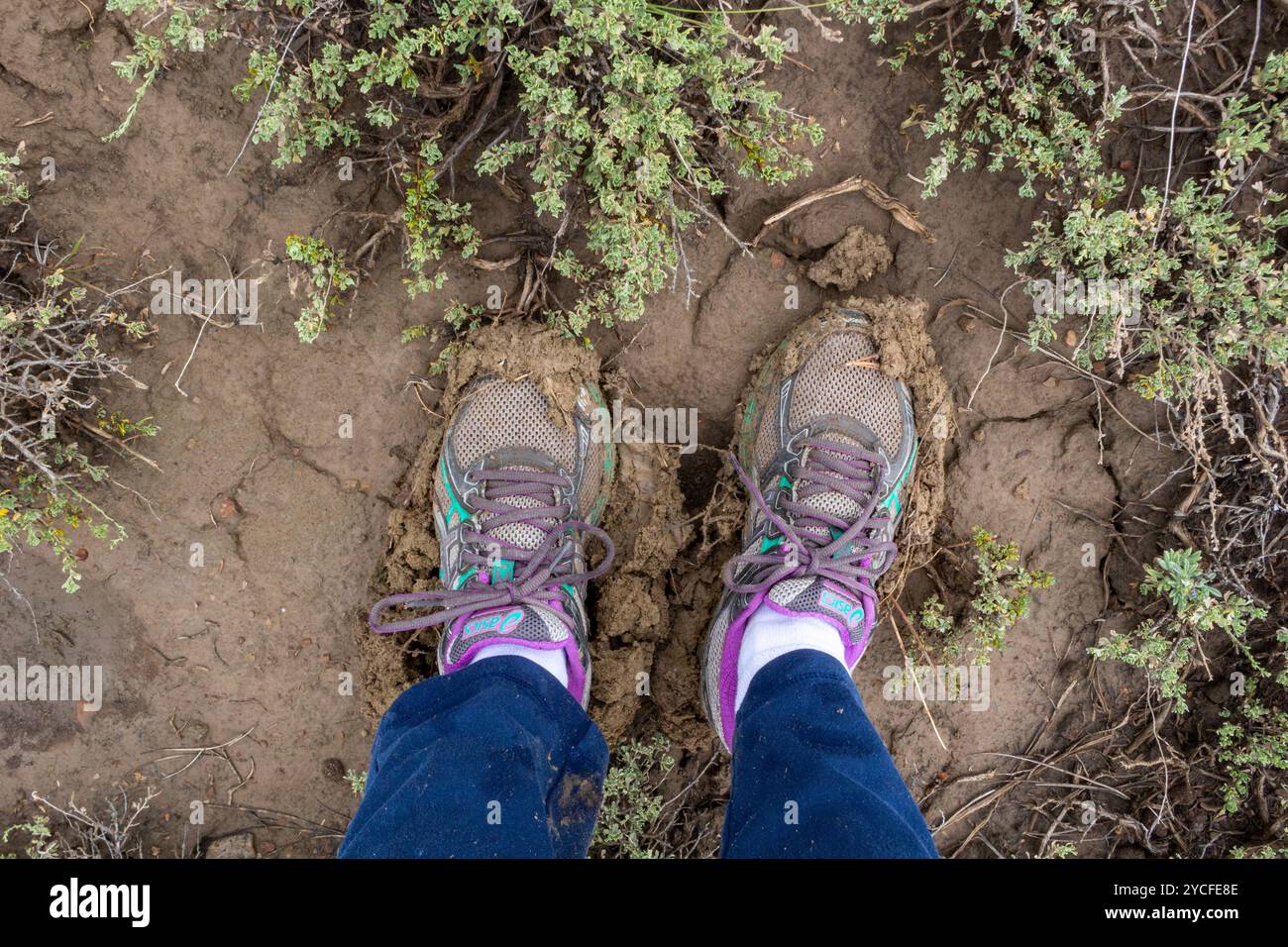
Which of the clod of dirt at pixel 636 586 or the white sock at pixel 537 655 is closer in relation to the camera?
the white sock at pixel 537 655

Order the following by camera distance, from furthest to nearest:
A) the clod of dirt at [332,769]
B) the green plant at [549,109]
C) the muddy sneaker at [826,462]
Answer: the clod of dirt at [332,769] → the muddy sneaker at [826,462] → the green plant at [549,109]

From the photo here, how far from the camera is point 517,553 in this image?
3.03 metres

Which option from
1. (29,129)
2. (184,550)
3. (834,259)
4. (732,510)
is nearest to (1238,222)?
(834,259)

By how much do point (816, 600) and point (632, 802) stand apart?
1170 millimetres

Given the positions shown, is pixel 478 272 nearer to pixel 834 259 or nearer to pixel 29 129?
Answer: pixel 834 259

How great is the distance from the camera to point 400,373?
125 inches

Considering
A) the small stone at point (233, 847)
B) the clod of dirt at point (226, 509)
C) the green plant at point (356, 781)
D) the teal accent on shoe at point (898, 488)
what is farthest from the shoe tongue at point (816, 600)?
the small stone at point (233, 847)

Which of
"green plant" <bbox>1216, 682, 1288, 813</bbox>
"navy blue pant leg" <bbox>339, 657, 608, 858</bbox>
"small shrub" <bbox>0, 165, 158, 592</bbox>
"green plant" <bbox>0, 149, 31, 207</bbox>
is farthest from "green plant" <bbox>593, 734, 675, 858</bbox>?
"green plant" <bbox>0, 149, 31, 207</bbox>

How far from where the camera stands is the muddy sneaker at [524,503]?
2.91 metres

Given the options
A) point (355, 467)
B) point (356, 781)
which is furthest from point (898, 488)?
point (356, 781)

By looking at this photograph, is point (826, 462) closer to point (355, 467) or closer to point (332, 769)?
point (355, 467)

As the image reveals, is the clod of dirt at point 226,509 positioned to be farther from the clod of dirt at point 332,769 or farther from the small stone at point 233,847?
the small stone at point 233,847

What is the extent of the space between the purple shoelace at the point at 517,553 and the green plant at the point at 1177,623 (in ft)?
6.89

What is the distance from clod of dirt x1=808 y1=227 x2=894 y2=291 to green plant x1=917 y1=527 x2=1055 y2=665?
1.14 meters
